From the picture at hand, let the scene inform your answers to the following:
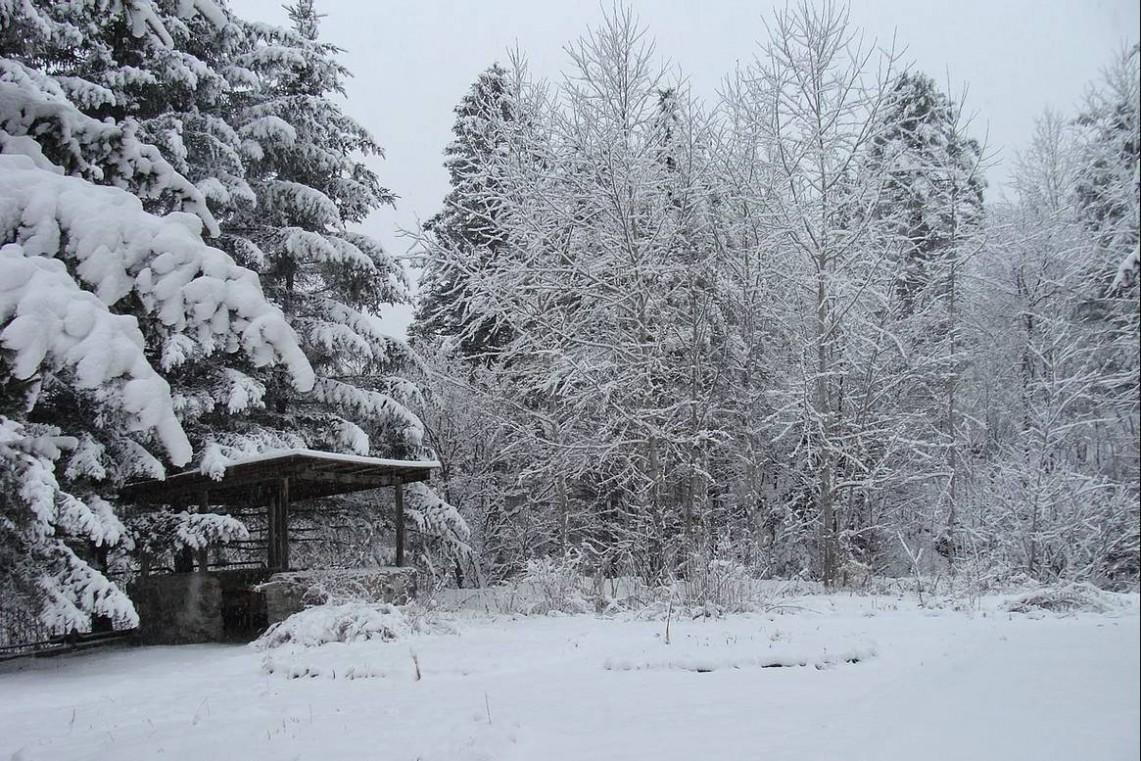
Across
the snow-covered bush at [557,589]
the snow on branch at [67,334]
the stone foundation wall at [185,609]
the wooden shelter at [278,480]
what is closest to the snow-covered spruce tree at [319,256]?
the wooden shelter at [278,480]

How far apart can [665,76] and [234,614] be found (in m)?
12.7

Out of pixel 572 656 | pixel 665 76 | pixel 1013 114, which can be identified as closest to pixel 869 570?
pixel 572 656

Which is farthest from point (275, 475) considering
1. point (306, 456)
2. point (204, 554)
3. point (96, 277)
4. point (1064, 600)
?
point (1064, 600)

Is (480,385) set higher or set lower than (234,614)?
higher

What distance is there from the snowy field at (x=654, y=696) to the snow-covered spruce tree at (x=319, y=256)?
635 centimetres

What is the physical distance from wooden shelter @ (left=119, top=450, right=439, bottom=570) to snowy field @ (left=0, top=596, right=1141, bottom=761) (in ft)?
10.3

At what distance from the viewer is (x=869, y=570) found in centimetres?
1384

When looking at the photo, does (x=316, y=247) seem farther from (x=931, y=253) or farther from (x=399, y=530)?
(x=931, y=253)

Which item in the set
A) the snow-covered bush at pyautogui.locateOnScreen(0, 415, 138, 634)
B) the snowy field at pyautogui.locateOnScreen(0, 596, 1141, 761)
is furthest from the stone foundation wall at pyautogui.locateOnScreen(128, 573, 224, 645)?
the snowy field at pyautogui.locateOnScreen(0, 596, 1141, 761)

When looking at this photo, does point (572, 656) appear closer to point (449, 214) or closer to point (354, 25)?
point (354, 25)

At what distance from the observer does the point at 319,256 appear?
49.3 feet

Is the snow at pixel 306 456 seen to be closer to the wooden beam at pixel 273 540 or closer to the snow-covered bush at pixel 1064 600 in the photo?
the wooden beam at pixel 273 540

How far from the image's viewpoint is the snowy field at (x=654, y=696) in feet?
12.4

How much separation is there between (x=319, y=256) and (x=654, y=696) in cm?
1137
